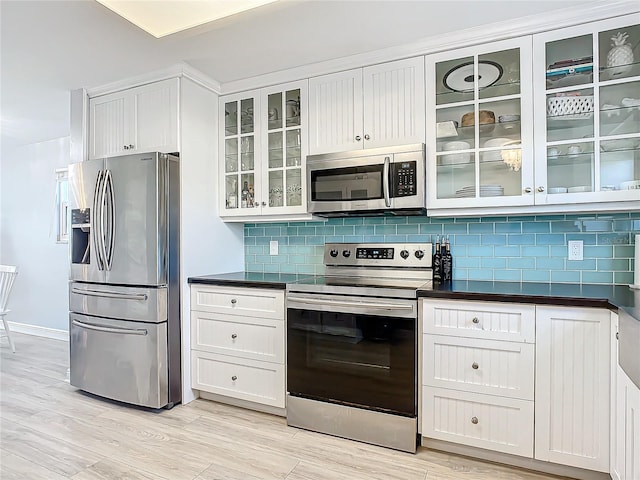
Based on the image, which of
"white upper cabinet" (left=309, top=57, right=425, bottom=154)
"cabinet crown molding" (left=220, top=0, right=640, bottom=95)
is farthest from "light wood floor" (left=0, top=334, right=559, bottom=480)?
"cabinet crown molding" (left=220, top=0, right=640, bottom=95)

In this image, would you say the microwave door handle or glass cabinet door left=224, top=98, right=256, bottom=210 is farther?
glass cabinet door left=224, top=98, right=256, bottom=210

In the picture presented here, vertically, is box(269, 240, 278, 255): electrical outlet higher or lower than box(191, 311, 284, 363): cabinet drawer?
higher

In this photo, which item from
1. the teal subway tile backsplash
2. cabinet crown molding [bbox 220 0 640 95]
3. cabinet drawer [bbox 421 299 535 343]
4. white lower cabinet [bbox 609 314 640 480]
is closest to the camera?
white lower cabinet [bbox 609 314 640 480]

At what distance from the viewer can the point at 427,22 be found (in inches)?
85.7

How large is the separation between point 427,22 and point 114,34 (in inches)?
72.3

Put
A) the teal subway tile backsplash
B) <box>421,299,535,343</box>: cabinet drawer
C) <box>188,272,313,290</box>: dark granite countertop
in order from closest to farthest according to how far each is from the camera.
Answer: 1. <box>421,299,535,343</box>: cabinet drawer
2. the teal subway tile backsplash
3. <box>188,272,313,290</box>: dark granite countertop

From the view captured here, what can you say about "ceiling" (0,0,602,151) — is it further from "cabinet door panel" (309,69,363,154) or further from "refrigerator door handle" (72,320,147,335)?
"refrigerator door handle" (72,320,147,335)

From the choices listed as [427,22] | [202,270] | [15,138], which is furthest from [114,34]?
[15,138]

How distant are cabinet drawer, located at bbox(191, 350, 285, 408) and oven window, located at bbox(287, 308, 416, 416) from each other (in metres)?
0.15

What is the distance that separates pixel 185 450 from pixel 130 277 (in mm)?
1197

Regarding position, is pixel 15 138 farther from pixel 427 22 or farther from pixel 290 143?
pixel 427 22

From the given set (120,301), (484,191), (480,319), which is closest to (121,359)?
(120,301)

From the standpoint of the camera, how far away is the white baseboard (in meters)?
4.62

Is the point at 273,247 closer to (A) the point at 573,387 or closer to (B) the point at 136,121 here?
(B) the point at 136,121
